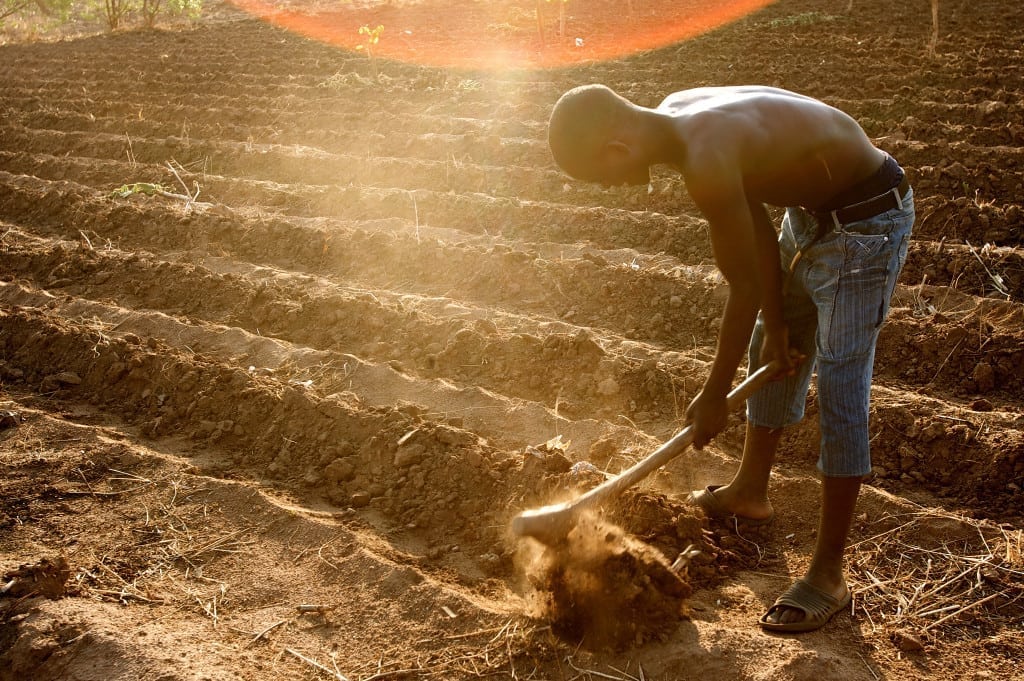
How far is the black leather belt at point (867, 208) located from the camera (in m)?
2.45

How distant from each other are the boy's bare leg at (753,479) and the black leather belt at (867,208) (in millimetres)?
859

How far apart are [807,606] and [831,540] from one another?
23cm

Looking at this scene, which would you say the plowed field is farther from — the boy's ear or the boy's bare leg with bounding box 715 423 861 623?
the boy's ear

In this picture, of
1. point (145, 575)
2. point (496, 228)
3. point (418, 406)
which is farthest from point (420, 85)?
point (145, 575)

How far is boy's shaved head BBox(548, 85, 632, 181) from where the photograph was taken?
7.63 ft

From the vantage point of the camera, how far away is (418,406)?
398cm

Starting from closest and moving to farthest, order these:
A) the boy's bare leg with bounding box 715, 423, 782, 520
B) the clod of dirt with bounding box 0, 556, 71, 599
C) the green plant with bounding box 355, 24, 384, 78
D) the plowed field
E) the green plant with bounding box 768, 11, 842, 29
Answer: the plowed field
the clod of dirt with bounding box 0, 556, 71, 599
the boy's bare leg with bounding box 715, 423, 782, 520
the green plant with bounding box 355, 24, 384, 78
the green plant with bounding box 768, 11, 842, 29

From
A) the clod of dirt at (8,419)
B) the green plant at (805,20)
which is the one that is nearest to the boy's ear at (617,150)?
the clod of dirt at (8,419)

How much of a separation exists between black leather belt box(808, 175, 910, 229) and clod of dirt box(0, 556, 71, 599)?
288cm

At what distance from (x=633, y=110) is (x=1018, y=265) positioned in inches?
144

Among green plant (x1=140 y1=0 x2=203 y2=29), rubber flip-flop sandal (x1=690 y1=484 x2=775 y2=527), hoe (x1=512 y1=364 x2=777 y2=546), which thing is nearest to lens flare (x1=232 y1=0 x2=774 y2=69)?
green plant (x1=140 y1=0 x2=203 y2=29)

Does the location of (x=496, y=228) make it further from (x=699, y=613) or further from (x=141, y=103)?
(x=141, y=103)

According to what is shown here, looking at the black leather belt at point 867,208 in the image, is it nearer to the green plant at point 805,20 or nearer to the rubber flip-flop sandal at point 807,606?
the rubber flip-flop sandal at point 807,606

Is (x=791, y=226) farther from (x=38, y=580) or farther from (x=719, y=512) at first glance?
(x=38, y=580)
